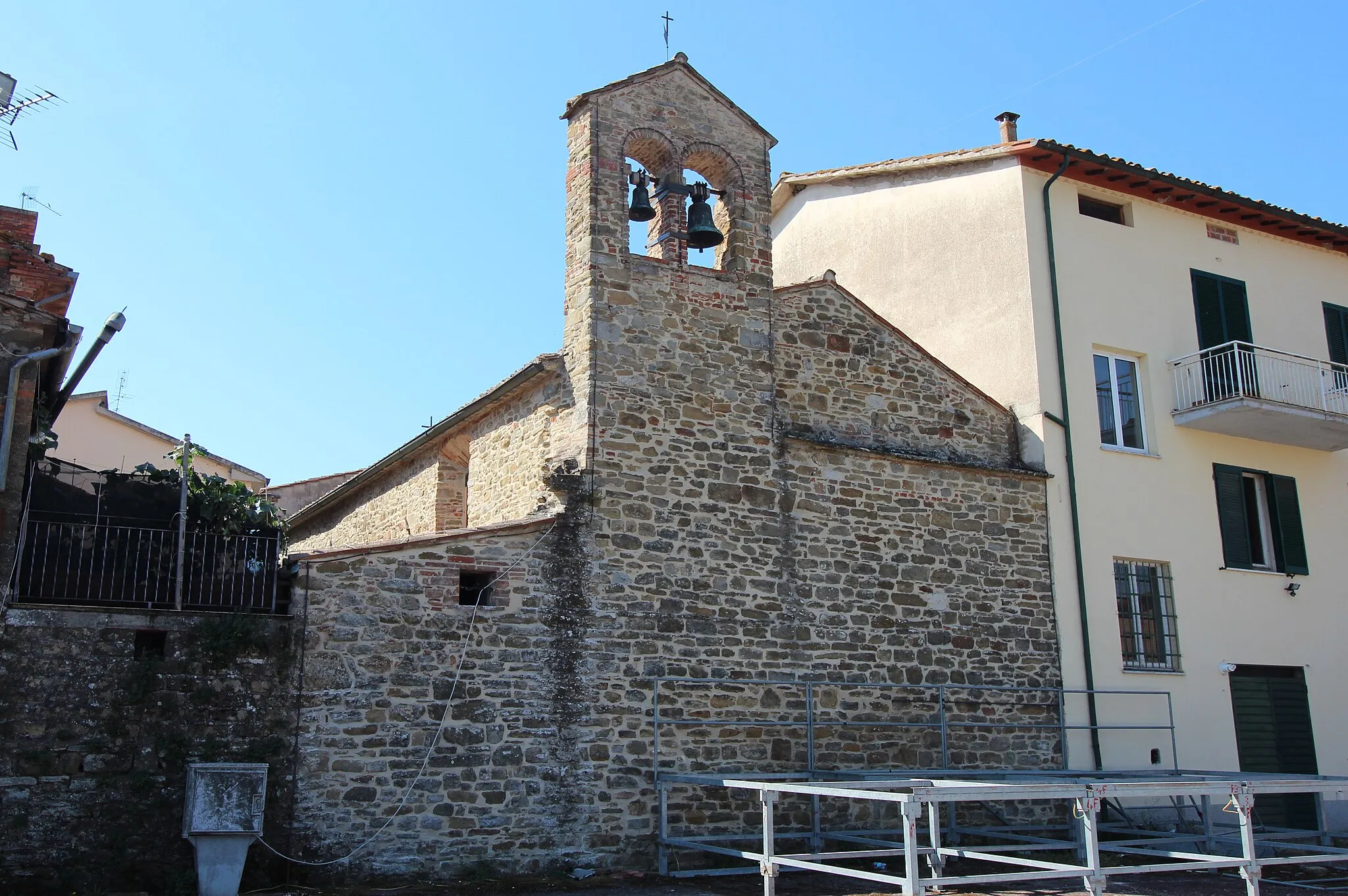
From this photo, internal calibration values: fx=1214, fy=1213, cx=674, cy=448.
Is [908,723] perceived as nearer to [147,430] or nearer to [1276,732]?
[1276,732]

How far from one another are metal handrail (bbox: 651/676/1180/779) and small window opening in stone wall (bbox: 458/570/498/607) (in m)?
1.90

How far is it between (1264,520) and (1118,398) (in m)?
3.05

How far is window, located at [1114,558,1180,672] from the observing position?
15.3 m

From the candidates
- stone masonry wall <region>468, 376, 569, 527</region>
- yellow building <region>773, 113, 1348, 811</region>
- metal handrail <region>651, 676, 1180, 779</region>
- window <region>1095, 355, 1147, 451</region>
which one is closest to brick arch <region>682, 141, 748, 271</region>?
stone masonry wall <region>468, 376, 569, 527</region>

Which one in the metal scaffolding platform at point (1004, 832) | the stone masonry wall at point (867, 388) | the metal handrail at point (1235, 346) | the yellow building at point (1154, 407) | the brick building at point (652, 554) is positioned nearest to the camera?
the metal scaffolding platform at point (1004, 832)

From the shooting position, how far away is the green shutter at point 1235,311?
17.4 m

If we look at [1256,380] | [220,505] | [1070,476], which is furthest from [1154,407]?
[220,505]

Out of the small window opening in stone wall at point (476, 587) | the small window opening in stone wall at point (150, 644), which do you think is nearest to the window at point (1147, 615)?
the small window opening in stone wall at point (476, 587)

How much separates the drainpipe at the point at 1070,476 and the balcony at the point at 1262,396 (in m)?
1.99

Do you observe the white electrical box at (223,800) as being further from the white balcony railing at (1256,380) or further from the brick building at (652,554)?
the white balcony railing at (1256,380)

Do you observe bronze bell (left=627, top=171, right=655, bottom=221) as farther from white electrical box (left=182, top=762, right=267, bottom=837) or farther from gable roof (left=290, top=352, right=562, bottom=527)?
white electrical box (left=182, top=762, right=267, bottom=837)

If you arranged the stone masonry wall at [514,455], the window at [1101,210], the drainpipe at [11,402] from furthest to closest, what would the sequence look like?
the window at [1101,210] → the stone masonry wall at [514,455] → the drainpipe at [11,402]

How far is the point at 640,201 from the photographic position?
43.7ft

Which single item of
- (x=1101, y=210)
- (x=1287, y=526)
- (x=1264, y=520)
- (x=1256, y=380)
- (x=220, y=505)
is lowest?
(x=220, y=505)
